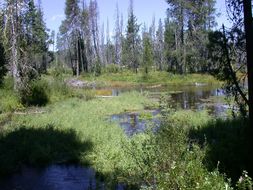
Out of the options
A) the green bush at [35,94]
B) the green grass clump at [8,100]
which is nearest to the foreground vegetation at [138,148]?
the green grass clump at [8,100]

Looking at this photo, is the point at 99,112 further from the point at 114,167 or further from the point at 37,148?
the point at 114,167

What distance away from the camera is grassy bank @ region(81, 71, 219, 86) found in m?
55.8

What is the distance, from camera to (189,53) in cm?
6025

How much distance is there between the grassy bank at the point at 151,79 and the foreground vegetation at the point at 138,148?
Result: 3671 centimetres

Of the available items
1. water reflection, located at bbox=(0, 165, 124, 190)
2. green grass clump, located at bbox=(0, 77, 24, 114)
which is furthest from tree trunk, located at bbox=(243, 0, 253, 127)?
green grass clump, located at bbox=(0, 77, 24, 114)

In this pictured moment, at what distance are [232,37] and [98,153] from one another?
18.2ft

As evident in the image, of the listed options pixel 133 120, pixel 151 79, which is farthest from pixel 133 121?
pixel 151 79

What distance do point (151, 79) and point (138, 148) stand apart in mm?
48418

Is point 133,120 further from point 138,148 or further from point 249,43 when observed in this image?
point 249,43

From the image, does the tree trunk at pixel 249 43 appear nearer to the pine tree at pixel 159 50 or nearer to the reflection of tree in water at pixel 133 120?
the reflection of tree in water at pixel 133 120

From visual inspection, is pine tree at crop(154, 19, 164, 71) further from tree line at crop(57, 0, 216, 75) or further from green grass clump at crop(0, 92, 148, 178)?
green grass clump at crop(0, 92, 148, 178)

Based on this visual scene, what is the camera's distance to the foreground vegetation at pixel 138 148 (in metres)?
6.07

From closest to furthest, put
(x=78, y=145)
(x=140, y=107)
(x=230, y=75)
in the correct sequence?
(x=230, y=75)
(x=78, y=145)
(x=140, y=107)

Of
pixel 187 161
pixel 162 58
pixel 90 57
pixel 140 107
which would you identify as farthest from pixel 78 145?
pixel 162 58
